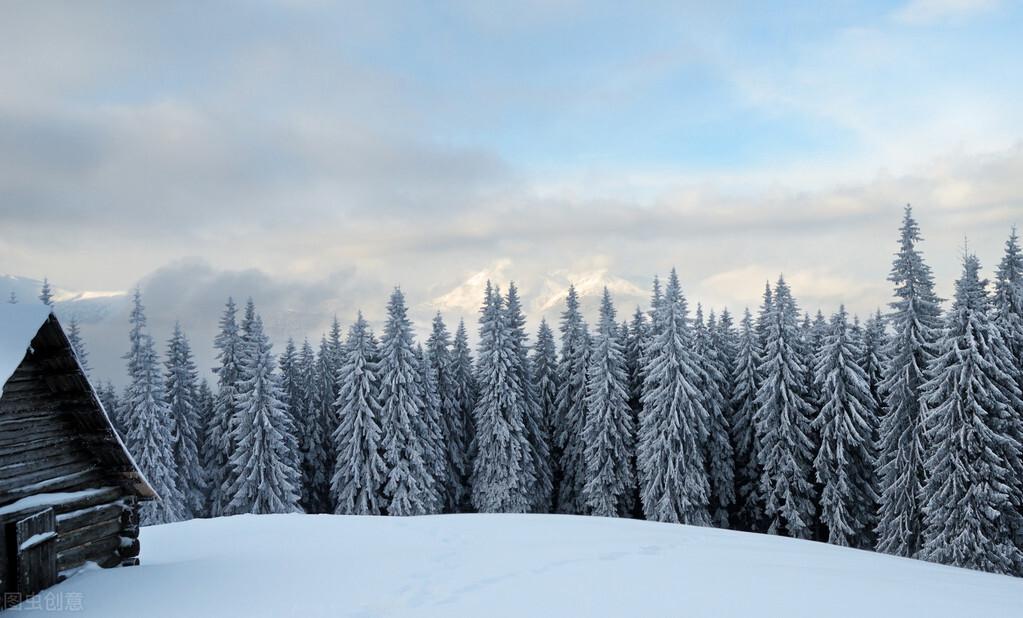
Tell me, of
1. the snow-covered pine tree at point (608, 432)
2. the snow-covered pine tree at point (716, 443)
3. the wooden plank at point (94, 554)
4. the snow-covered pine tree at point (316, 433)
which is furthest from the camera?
the snow-covered pine tree at point (316, 433)

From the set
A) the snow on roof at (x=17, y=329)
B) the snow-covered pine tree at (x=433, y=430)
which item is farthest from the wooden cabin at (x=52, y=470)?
the snow-covered pine tree at (x=433, y=430)

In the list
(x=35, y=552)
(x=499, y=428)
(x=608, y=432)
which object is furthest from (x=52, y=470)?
(x=608, y=432)

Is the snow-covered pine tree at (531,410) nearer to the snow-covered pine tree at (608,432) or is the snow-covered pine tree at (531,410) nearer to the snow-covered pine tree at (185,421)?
the snow-covered pine tree at (608,432)

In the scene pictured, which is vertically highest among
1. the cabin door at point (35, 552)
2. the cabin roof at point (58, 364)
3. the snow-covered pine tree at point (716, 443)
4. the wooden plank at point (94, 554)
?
the cabin roof at point (58, 364)

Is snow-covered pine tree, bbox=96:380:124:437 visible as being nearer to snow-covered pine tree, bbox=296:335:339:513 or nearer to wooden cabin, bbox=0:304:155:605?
snow-covered pine tree, bbox=296:335:339:513

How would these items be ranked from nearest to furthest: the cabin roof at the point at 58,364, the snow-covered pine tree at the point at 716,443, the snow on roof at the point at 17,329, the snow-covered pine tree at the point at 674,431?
the snow on roof at the point at 17,329
the cabin roof at the point at 58,364
the snow-covered pine tree at the point at 674,431
the snow-covered pine tree at the point at 716,443

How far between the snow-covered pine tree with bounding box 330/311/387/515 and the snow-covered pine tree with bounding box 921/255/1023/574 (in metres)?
29.5

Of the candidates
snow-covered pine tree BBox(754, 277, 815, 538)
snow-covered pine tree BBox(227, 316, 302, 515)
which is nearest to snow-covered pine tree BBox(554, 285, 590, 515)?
snow-covered pine tree BBox(754, 277, 815, 538)

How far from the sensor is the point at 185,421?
139ft

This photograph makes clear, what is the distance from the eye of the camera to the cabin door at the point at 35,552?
34.9ft

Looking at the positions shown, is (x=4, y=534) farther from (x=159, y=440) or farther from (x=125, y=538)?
(x=159, y=440)

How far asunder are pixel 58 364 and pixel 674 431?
32.3 metres

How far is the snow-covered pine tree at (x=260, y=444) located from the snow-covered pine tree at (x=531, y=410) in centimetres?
1584

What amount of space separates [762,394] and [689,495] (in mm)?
7794
